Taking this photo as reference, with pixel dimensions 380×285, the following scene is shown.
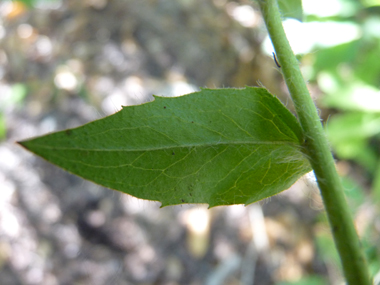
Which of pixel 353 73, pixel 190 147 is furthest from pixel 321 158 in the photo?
pixel 353 73

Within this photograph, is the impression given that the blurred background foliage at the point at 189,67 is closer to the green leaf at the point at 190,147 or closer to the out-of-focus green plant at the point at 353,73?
the out-of-focus green plant at the point at 353,73

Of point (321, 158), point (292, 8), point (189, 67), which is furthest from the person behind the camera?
point (189, 67)

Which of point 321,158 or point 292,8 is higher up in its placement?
point 292,8

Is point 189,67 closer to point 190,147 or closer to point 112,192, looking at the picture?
point 112,192

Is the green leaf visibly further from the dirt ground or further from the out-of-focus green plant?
the out-of-focus green plant

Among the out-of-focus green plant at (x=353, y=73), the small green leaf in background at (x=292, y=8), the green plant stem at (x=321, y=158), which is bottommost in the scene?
the green plant stem at (x=321, y=158)

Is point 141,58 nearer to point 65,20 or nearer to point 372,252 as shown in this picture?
point 65,20

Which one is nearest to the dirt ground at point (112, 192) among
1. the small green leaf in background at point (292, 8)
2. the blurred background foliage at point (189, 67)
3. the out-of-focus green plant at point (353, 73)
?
the blurred background foliage at point (189, 67)

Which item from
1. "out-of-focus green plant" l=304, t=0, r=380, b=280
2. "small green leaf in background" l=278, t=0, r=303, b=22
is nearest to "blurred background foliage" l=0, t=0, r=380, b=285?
"out-of-focus green plant" l=304, t=0, r=380, b=280
